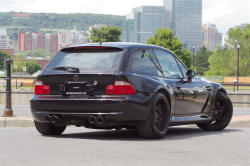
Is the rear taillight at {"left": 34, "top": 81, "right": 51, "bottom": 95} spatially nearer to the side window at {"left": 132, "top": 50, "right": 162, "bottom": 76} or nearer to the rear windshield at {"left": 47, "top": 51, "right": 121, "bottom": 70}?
the rear windshield at {"left": 47, "top": 51, "right": 121, "bottom": 70}

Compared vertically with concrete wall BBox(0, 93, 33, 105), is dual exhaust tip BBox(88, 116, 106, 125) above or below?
above

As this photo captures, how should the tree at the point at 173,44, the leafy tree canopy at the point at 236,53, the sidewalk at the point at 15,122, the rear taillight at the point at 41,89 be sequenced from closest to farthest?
the rear taillight at the point at 41,89
the sidewalk at the point at 15,122
the tree at the point at 173,44
the leafy tree canopy at the point at 236,53

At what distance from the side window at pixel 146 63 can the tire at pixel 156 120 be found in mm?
468

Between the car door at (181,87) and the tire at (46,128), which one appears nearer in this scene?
the tire at (46,128)

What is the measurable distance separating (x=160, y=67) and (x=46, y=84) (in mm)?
1823

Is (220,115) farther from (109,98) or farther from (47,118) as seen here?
(47,118)

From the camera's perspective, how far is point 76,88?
7840 mm

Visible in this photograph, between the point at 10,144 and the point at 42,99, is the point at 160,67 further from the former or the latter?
the point at 10,144

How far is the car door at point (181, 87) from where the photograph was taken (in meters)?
8.78

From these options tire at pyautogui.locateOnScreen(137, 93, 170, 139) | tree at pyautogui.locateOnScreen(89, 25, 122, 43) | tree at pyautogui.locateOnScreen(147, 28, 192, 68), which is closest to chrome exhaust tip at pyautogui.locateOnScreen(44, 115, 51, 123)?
tire at pyautogui.locateOnScreen(137, 93, 170, 139)

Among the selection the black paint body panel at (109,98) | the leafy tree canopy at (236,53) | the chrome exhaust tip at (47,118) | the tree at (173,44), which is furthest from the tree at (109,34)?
the chrome exhaust tip at (47,118)

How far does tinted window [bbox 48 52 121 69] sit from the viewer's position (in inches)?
313

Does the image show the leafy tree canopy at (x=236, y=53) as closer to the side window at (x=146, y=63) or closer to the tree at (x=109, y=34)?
the tree at (x=109, y=34)

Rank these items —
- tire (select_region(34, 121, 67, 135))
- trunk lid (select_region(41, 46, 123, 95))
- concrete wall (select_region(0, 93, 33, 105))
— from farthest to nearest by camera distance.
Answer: concrete wall (select_region(0, 93, 33, 105))
tire (select_region(34, 121, 67, 135))
trunk lid (select_region(41, 46, 123, 95))
